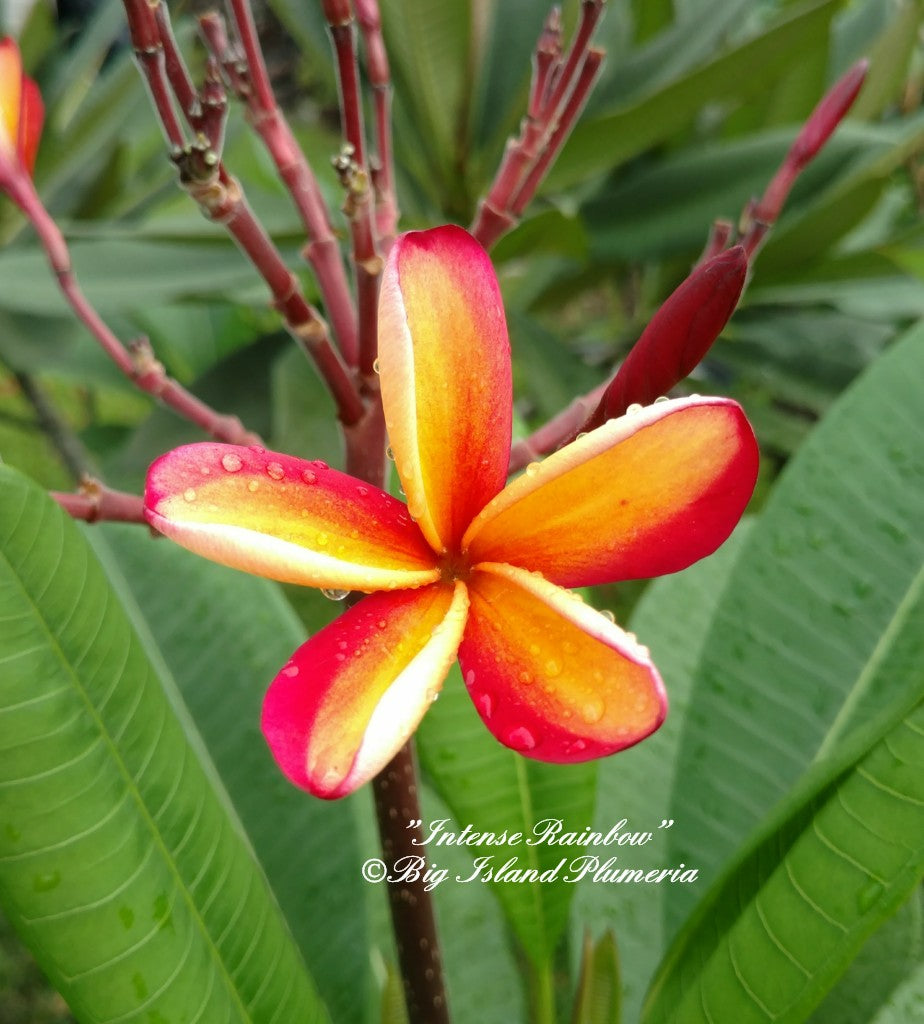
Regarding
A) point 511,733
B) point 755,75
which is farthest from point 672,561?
point 755,75

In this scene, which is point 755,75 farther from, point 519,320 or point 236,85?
point 236,85

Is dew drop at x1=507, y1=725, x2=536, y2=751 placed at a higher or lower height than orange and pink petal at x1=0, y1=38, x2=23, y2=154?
lower

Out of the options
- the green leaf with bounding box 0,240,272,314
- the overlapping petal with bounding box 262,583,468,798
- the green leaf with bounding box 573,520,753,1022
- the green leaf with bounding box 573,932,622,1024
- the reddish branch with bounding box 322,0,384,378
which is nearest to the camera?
the overlapping petal with bounding box 262,583,468,798

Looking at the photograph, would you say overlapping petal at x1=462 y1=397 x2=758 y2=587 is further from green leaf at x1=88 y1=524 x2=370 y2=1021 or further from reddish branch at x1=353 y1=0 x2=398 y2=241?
green leaf at x1=88 y1=524 x2=370 y2=1021

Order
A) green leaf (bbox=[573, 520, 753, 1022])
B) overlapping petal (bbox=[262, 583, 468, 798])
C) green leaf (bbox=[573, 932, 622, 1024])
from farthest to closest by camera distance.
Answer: green leaf (bbox=[573, 520, 753, 1022])
green leaf (bbox=[573, 932, 622, 1024])
overlapping petal (bbox=[262, 583, 468, 798])

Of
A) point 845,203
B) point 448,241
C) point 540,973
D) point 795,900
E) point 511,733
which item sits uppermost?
point 448,241

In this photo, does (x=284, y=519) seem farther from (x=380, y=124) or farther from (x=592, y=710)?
(x=380, y=124)

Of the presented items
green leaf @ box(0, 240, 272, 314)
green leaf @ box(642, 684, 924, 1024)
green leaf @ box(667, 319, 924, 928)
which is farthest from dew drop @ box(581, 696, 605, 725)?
green leaf @ box(0, 240, 272, 314)

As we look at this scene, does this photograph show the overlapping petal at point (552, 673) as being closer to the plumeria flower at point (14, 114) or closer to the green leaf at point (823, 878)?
the green leaf at point (823, 878)
